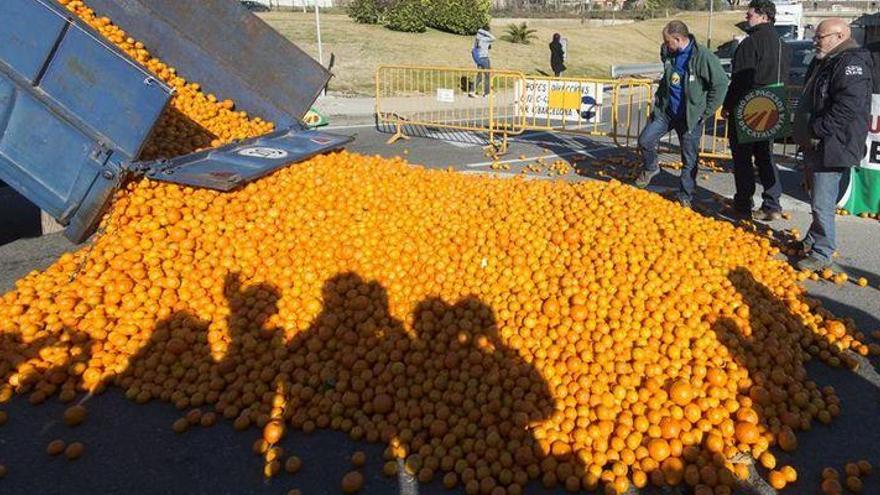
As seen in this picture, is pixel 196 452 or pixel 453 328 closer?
pixel 196 452

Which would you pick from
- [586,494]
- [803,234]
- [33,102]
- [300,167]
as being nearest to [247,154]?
[300,167]

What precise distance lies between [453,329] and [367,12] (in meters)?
32.7

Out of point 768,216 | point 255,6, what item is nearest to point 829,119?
point 768,216

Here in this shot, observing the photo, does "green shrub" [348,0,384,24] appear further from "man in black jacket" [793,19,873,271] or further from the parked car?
"man in black jacket" [793,19,873,271]

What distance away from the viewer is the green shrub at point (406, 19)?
1251 inches

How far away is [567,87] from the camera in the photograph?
11.3m

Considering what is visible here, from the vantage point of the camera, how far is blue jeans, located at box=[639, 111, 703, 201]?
7.54 m

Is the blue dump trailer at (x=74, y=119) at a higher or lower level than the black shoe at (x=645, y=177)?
higher

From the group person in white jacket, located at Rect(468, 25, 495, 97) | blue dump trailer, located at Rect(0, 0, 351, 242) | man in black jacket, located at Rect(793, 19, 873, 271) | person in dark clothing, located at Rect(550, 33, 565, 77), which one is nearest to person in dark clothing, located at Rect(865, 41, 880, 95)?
man in black jacket, located at Rect(793, 19, 873, 271)

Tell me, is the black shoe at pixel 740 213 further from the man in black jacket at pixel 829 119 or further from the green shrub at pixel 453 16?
the green shrub at pixel 453 16

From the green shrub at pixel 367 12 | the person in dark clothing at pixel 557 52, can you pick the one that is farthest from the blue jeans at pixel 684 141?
the green shrub at pixel 367 12

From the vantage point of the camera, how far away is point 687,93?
24.2 feet

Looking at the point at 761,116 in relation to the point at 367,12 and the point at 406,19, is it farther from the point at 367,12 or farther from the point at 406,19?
the point at 367,12

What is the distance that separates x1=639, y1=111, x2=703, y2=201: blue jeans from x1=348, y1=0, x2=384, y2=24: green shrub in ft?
92.9
